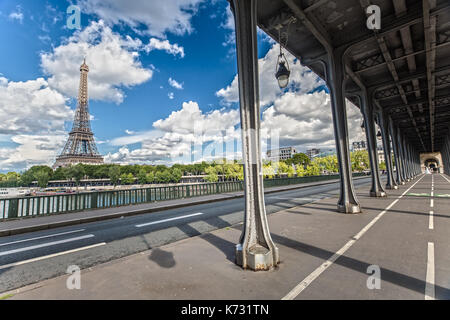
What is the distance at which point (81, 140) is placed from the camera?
3514 inches

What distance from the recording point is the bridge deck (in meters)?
3.01

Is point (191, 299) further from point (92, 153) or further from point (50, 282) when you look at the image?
point (92, 153)

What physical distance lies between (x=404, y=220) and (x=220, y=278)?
290 inches

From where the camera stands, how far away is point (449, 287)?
9.87 feet

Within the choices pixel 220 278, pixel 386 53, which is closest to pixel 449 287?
pixel 220 278

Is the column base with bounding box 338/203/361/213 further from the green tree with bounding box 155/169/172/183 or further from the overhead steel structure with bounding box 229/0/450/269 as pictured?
the green tree with bounding box 155/169/172/183

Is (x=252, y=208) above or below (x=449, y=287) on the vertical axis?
above

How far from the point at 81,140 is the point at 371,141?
104473 mm

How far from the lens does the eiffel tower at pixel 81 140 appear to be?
81.8m

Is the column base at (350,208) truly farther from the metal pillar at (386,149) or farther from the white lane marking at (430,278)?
the metal pillar at (386,149)

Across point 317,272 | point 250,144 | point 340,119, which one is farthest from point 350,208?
point 250,144

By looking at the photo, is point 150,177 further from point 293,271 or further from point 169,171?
point 293,271

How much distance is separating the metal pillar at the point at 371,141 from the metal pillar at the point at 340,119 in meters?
5.73

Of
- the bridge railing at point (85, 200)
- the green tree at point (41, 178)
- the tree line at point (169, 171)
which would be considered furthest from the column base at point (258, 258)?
the green tree at point (41, 178)
